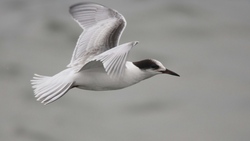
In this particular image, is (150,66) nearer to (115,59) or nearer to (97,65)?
(97,65)

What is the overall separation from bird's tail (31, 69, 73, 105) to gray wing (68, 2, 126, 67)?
46 cm

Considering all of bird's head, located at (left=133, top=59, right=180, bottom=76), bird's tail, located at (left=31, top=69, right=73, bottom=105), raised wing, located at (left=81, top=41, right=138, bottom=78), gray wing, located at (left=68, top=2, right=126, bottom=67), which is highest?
gray wing, located at (left=68, top=2, right=126, bottom=67)

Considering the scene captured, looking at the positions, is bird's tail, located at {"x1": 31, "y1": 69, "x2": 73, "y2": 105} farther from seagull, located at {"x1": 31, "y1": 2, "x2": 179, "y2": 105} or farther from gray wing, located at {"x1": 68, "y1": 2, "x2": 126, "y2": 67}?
gray wing, located at {"x1": 68, "y1": 2, "x2": 126, "y2": 67}

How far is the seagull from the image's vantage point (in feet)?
19.6

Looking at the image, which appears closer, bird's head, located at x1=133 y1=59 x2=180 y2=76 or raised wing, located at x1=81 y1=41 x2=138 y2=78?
raised wing, located at x1=81 y1=41 x2=138 y2=78

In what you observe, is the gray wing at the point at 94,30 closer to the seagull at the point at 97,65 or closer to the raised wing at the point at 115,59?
the seagull at the point at 97,65

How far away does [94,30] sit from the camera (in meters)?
7.37

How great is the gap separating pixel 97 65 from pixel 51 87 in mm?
476

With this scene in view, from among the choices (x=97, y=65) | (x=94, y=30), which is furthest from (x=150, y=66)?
(x=94, y=30)

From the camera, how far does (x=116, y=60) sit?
5.81 m

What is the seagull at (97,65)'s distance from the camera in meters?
5.97

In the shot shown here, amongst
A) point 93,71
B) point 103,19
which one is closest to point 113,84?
point 93,71

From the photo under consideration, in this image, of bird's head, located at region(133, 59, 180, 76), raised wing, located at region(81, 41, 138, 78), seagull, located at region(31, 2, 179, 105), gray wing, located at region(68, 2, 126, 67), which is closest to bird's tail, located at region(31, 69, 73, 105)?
seagull, located at region(31, 2, 179, 105)

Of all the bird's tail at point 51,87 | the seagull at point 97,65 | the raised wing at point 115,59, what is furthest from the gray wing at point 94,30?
the raised wing at point 115,59
